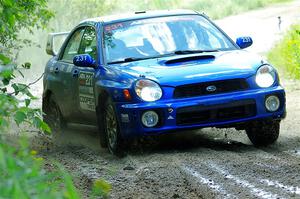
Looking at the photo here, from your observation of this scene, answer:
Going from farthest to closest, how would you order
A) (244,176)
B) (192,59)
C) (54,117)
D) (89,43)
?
(54,117)
(89,43)
(192,59)
(244,176)

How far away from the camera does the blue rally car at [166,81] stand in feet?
29.5

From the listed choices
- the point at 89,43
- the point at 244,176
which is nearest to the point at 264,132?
the point at 244,176

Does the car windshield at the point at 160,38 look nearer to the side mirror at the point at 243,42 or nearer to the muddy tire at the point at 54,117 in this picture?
the side mirror at the point at 243,42

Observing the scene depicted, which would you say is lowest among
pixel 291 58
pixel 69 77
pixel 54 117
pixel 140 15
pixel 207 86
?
pixel 54 117

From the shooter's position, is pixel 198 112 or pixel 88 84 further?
pixel 88 84

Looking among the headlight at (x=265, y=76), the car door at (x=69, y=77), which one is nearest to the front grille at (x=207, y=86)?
the headlight at (x=265, y=76)

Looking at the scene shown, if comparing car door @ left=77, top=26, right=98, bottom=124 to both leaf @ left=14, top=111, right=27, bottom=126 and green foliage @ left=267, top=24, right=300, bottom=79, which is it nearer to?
leaf @ left=14, top=111, right=27, bottom=126

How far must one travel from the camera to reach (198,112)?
8992mm

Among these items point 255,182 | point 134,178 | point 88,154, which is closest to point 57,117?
point 88,154

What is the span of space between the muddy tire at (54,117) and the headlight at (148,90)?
2822 mm

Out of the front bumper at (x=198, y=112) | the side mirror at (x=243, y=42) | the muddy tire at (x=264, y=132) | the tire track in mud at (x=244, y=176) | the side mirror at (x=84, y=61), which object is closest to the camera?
the tire track in mud at (x=244, y=176)

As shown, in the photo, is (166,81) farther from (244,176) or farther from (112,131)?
(244,176)

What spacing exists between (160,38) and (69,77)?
1340mm

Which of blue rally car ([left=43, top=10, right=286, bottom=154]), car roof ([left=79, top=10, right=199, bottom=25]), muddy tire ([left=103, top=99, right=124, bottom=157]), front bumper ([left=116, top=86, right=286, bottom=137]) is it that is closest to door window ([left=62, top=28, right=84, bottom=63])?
blue rally car ([left=43, top=10, right=286, bottom=154])
